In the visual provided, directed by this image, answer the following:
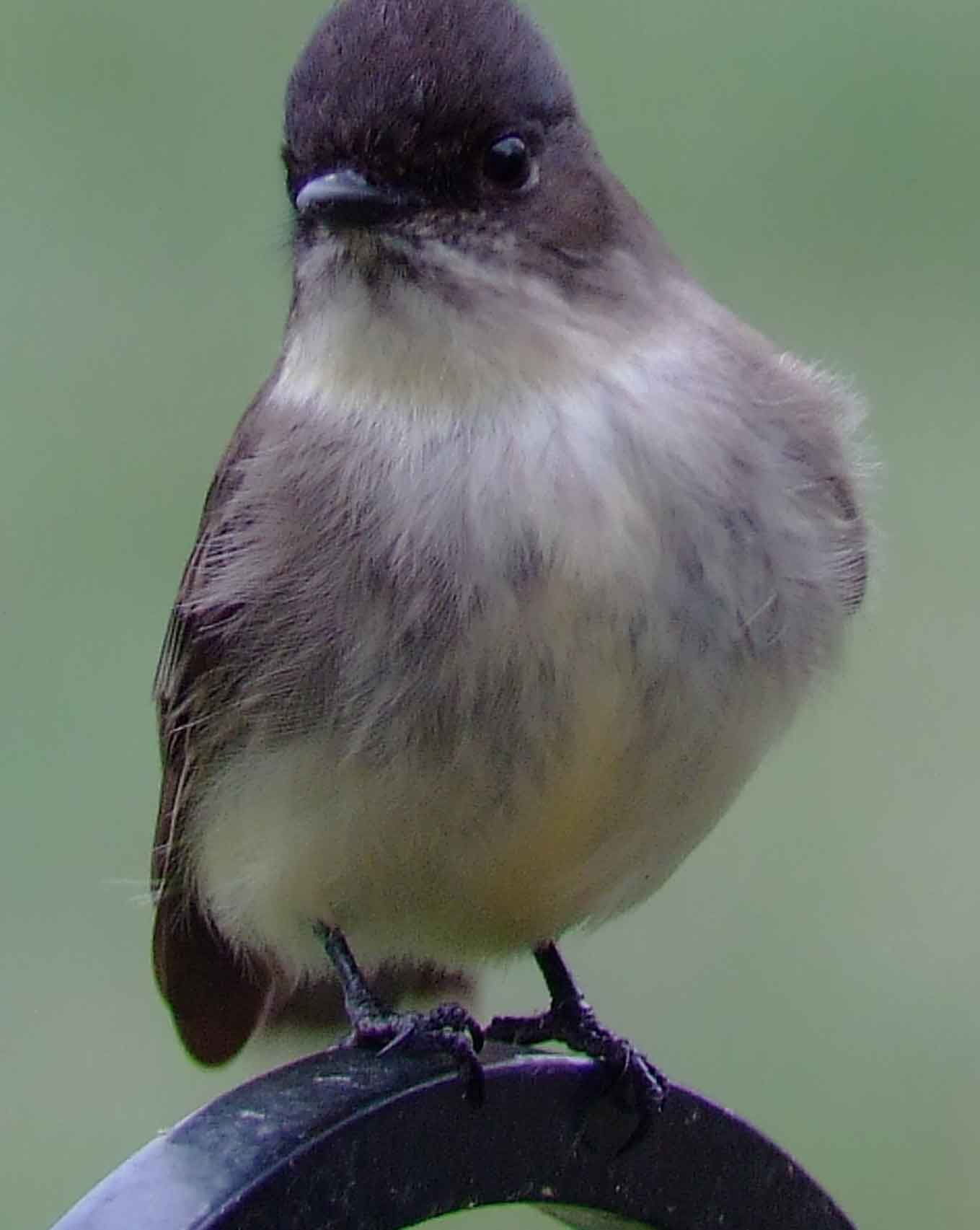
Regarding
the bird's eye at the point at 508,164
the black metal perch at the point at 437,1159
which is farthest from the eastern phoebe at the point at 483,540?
the black metal perch at the point at 437,1159

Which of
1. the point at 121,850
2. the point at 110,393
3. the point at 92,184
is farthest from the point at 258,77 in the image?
the point at 121,850

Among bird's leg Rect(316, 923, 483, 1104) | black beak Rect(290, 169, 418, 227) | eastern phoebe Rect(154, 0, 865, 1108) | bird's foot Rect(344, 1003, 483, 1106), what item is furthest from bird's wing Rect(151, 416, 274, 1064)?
black beak Rect(290, 169, 418, 227)

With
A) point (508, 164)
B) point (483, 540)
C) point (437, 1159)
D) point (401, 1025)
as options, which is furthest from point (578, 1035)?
point (508, 164)

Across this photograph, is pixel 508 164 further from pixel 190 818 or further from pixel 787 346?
pixel 787 346

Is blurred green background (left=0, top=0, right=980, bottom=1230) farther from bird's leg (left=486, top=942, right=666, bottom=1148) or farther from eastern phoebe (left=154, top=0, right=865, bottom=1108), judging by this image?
eastern phoebe (left=154, top=0, right=865, bottom=1108)

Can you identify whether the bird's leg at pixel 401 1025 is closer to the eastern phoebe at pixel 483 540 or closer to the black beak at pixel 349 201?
the eastern phoebe at pixel 483 540

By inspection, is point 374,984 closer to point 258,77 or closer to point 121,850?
point 121,850
